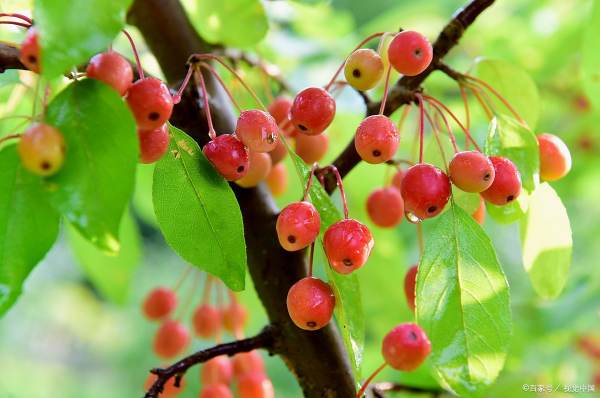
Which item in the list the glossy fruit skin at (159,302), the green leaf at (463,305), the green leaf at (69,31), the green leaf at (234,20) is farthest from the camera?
the glossy fruit skin at (159,302)

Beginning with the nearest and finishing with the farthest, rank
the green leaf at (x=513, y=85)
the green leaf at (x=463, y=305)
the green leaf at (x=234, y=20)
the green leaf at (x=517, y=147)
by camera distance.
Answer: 1. the green leaf at (x=463, y=305)
2. the green leaf at (x=517, y=147)
3. the green leaf at (x=513, y=85)
4. the green leaf at (x=234, y=20)

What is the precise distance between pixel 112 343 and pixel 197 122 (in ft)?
12.4

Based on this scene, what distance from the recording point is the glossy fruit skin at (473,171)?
626 mm

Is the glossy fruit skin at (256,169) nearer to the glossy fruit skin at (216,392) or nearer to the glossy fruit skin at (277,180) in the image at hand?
the glossy fruit skin at (277,180)

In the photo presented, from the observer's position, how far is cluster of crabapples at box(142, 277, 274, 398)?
0.93m

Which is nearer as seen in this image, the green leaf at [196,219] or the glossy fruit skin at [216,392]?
the green leaf at [196,219]

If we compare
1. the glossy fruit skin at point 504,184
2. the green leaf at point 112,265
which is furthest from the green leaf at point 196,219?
the green leaf at point 112,265

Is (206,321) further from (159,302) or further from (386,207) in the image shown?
(386,207)

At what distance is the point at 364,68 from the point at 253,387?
46 cm

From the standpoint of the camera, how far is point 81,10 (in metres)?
0.47

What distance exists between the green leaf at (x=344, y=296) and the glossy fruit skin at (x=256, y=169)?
0.10m

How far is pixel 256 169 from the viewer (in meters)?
0.77

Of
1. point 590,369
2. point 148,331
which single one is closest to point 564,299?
point 590,369

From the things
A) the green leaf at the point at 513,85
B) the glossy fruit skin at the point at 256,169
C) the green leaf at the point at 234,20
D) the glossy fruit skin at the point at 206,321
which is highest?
the green leaf at the point at 234,20
